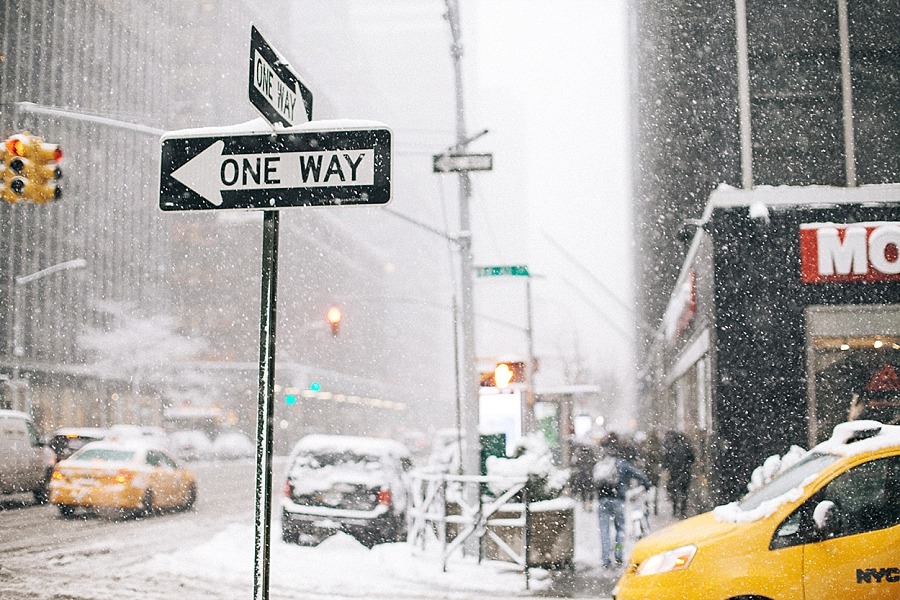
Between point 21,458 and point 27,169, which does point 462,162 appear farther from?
point 21,458

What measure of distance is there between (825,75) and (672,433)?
769 cm

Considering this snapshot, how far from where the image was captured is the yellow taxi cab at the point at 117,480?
56.1 feet

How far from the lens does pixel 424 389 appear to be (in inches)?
6417

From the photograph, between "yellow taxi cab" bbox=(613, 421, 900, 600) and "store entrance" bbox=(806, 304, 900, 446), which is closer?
"yellow taxi cab" bbox=(613, 421, 900, 600)

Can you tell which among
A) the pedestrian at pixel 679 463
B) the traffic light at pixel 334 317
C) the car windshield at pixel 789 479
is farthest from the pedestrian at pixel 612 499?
the traffic light at pixel 334 317

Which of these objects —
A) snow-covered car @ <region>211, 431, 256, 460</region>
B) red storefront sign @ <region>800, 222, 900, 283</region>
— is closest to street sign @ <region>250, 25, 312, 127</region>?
red storefront sign @ <region>800, 222, 900, 283</region>

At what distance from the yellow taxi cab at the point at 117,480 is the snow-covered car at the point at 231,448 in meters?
34.7

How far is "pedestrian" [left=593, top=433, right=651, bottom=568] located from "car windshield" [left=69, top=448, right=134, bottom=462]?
9.56m

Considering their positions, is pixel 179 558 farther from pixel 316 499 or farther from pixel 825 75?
pixel 825 75

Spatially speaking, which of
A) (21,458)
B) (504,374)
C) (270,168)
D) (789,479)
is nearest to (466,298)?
(504,374)

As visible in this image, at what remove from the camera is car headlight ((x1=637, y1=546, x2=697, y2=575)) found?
650cm

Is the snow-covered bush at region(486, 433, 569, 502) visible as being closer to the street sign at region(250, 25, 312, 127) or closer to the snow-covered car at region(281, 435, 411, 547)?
the snow-covered car at region(281, 435, 411, 547)

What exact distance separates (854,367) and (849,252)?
173cm

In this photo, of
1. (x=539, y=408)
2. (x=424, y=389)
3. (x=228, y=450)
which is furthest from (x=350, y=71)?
(x=539, y=408)
